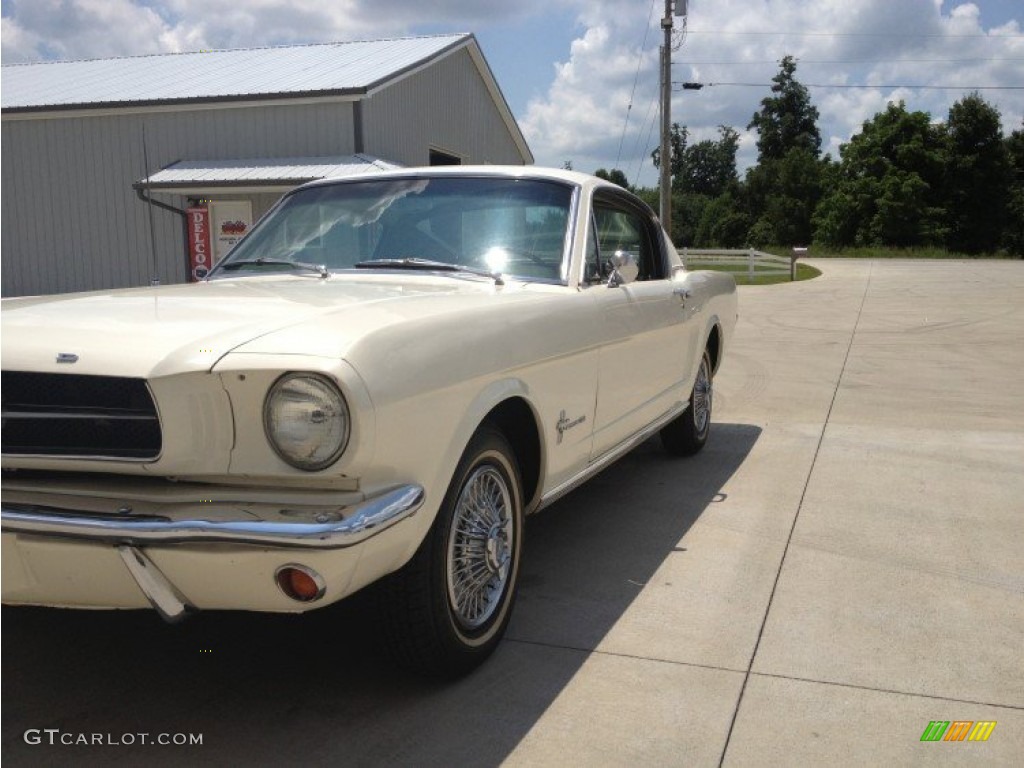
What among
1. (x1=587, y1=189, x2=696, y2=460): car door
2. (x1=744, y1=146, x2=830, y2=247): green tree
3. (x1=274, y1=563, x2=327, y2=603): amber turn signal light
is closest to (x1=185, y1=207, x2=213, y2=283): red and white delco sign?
(x1=587, y1=189, x2=696, y2=460): car door

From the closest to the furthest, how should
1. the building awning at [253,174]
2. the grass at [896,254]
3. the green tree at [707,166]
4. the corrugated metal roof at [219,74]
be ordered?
the building awning at [253,174] → the corrugated metal roof at [219,74] → the grass at [896,254] → the green tree at [707,166]

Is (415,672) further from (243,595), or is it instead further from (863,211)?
(863,211)

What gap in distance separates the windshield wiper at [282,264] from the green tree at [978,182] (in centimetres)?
6024

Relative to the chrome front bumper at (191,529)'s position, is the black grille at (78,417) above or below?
above

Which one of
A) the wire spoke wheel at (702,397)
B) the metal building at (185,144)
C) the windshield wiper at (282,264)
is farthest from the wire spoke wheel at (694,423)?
the metal building at (185,144)

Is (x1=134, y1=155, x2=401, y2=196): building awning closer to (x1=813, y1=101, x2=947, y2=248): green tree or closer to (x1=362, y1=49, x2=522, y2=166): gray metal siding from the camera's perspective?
(x1=362, y1=49, x2=522, y2=166): gray metal siding

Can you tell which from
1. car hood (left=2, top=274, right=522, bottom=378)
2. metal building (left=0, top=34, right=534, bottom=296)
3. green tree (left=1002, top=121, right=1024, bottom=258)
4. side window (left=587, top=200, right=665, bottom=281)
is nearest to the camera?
car hood (left=2, top=274, right=522, bottom=378)

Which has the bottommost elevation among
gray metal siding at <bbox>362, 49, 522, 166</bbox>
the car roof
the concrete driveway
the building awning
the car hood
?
the concrete driveway

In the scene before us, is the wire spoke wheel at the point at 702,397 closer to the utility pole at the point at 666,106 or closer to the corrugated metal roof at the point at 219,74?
the corrugated metal roof at the point at 219,74

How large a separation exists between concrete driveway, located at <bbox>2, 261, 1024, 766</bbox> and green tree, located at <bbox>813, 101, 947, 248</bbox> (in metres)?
56.6

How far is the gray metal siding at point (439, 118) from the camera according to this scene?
58.3ft

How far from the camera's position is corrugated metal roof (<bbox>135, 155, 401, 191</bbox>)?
1609cm

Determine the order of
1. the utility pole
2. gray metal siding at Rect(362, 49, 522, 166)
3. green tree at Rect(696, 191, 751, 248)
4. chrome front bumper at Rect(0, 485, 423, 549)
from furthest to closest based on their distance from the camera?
green tree at Rect(696, 191, 751, 248), the utility pole, gray metal siding at Rect(362, 49, 522, 166), chrome front bumper at Rect(0, 485, 423, 549)

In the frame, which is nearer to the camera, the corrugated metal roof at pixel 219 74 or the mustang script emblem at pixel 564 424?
the mustang script emblem at pixel 564 424
